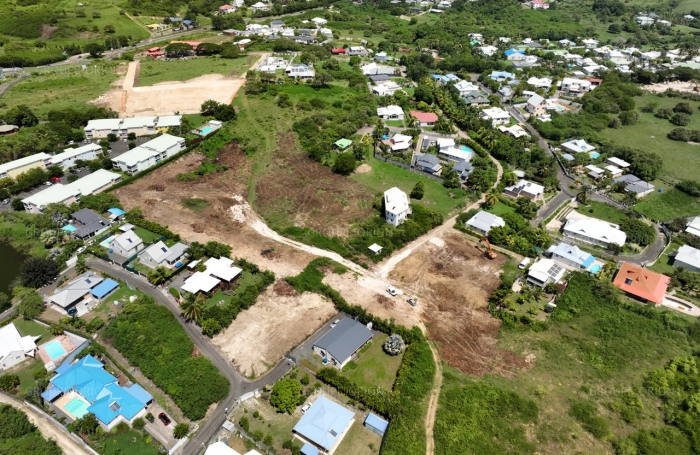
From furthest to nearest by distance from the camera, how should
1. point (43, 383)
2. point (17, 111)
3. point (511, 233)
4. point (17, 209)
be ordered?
point (17, 111)
point (17, 209)
point (511, 233)
point (43, 383)

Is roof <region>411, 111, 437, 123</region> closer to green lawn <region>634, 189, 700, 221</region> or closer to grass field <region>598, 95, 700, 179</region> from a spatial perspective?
grass field <region>598, 95, 700, 179</region>

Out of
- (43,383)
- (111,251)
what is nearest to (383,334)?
(43,383)

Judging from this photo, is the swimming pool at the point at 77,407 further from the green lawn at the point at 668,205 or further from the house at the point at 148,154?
the green lawn at the point at 668,205

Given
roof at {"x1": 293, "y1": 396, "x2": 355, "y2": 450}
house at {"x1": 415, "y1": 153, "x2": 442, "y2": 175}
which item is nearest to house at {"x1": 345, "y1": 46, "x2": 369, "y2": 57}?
house at {"x1": 415, "y1": 153, "x2": 442, "y2": 175}

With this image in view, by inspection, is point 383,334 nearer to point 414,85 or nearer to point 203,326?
point 203,326

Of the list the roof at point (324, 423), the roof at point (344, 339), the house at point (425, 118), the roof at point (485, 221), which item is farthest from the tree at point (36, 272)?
the house at point (425, 118)

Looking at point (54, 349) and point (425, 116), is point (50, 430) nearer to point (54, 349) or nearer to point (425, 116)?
point (54, 349)

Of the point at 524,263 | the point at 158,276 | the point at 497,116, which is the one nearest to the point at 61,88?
the point at 158,276
